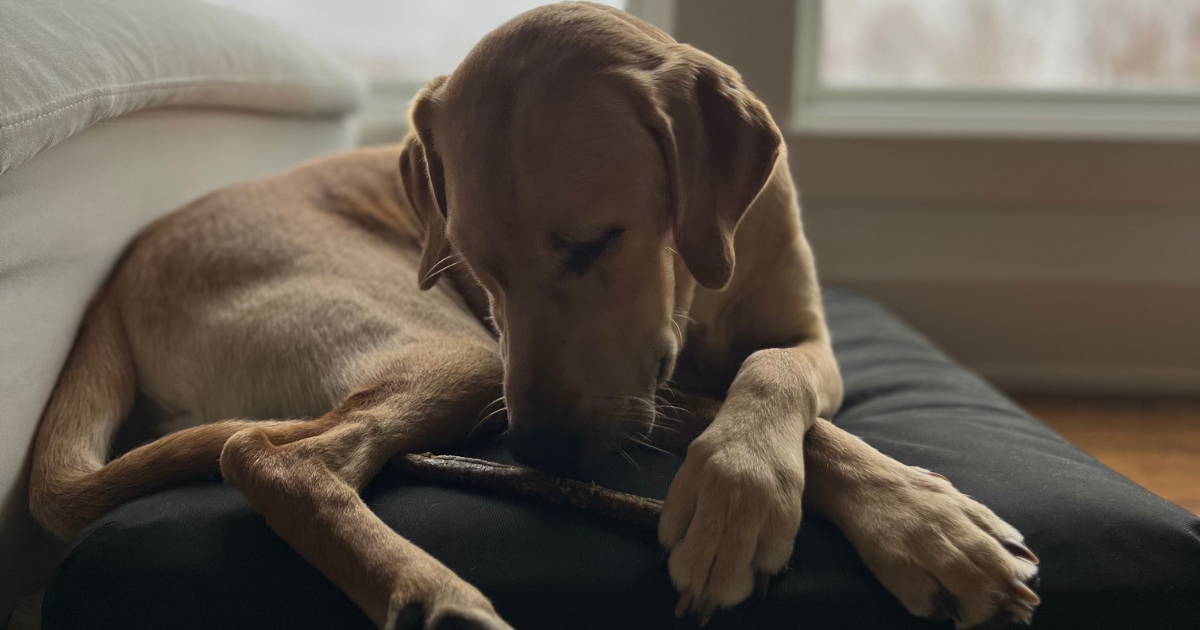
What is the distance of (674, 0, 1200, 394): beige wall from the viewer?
8.43 ft

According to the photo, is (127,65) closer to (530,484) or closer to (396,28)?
(530,484)

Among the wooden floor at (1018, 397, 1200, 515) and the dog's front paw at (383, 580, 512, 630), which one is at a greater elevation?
the dog's front paw at (383, 580, 512, 630)

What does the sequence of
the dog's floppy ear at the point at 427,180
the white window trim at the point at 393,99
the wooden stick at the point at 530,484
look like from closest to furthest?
1. the wooden stick at the point at 530,484
2. the dog's floppy ear at the point at 427,180
3. the white window trim at the point at 393,99

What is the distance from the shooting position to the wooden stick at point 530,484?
0.97 metres

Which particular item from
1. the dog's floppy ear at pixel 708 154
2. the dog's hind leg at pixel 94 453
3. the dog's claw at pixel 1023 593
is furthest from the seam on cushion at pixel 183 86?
the dog's claw at pixel 1023 593

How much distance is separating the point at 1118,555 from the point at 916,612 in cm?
28

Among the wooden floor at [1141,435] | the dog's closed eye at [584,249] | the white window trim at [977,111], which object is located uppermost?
the dog's closed eye at [584,249]

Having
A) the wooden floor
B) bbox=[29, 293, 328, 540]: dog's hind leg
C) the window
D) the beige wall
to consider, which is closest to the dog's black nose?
bbox=[29, 293, 328, 540]: dog's hind leg

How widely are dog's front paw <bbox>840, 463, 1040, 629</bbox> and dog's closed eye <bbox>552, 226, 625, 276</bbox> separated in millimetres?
438

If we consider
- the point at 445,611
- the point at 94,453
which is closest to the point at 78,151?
the point at 94,453

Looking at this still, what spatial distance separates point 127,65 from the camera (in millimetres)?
1277

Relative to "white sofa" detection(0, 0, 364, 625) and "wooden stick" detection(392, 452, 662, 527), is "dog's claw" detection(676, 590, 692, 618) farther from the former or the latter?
"white sofa" detection(0, 0, 364, 625)

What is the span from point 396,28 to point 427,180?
2034mm

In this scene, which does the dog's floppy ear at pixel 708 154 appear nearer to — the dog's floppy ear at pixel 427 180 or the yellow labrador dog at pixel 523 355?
the yellow labrador dog at pixel 523 355
